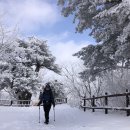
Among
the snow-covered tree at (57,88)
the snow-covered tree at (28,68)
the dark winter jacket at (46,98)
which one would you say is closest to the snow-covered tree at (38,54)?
the snow-covered tree at (28,68)

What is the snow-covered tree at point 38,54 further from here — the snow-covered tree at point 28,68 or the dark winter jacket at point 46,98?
the dark winter jacket at point 46,98

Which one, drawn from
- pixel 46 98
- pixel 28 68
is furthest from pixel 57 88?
pixel 46 98

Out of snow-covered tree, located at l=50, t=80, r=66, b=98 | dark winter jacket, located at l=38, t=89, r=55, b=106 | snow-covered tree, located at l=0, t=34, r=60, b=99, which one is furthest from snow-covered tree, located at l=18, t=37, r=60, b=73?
dark winter jacket, located at l=38, t=89, r=55, b=106

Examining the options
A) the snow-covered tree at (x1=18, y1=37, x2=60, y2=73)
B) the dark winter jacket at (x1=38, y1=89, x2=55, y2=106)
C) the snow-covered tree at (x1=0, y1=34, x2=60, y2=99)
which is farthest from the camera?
the snow-covered tree at (x1=18, y1=37, x2=60, y2=73)

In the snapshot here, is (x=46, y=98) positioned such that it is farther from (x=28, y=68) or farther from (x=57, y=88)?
(x=57, y=88)

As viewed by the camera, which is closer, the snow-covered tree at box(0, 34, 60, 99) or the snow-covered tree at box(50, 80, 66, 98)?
the snow-covered tree at box(0, 34, 60, 99)

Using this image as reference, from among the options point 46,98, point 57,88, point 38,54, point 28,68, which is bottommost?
point 46,98

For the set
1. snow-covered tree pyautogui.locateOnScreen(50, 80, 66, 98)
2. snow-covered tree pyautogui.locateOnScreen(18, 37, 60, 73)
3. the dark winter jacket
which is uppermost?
snow-covered tree pyautogui.locateOnScreen(18, 37, 60, 73)

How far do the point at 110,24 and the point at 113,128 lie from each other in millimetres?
5286

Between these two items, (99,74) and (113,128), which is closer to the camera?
(113,128)

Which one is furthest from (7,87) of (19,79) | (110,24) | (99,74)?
(110,24)

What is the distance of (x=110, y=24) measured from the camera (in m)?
15.4

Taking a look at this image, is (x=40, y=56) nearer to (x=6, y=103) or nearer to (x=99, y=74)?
(x=6, y=103)

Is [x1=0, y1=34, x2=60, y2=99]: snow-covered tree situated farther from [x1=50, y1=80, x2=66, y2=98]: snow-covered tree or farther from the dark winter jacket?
the dark winter jacket
